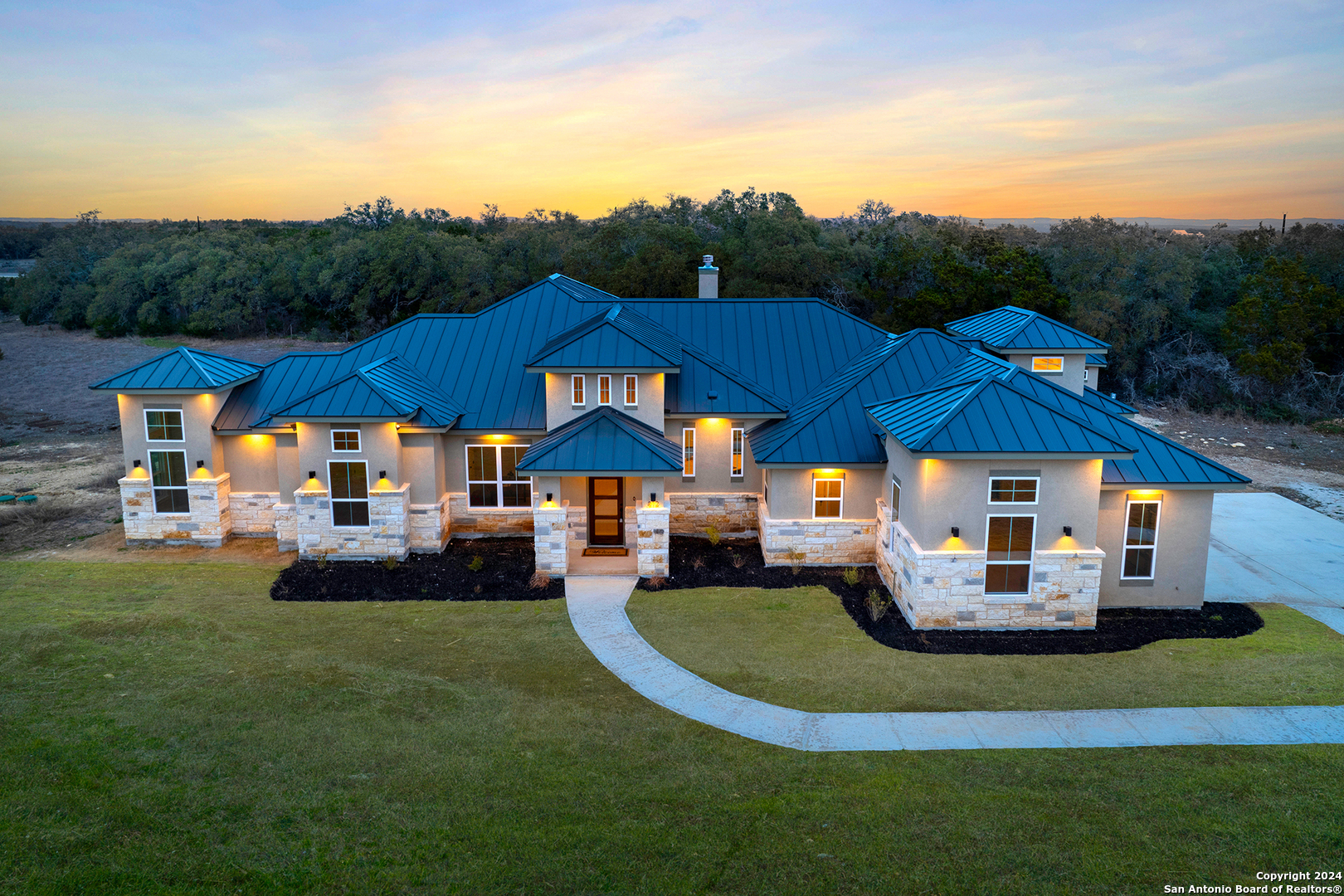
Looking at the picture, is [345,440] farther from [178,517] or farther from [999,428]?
[999,428]

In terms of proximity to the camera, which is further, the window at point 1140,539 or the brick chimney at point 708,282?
the brick chimney at point 708,282

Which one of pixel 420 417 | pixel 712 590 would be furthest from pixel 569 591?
pixel 420 417

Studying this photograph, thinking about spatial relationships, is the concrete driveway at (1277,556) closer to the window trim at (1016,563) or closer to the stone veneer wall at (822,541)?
the window trim at (1016,563)

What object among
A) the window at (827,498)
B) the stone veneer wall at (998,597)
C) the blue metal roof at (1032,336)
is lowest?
the stone veneer wall at (998,597)

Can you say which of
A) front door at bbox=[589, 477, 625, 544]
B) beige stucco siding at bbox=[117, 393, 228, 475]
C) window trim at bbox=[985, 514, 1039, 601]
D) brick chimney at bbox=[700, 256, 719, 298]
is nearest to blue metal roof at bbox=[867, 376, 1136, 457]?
window trim at bbox=[985, 514, 1039, 601]

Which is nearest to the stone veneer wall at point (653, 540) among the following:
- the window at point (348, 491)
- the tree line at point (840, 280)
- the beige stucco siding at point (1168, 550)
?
the window at point (348, 491)
